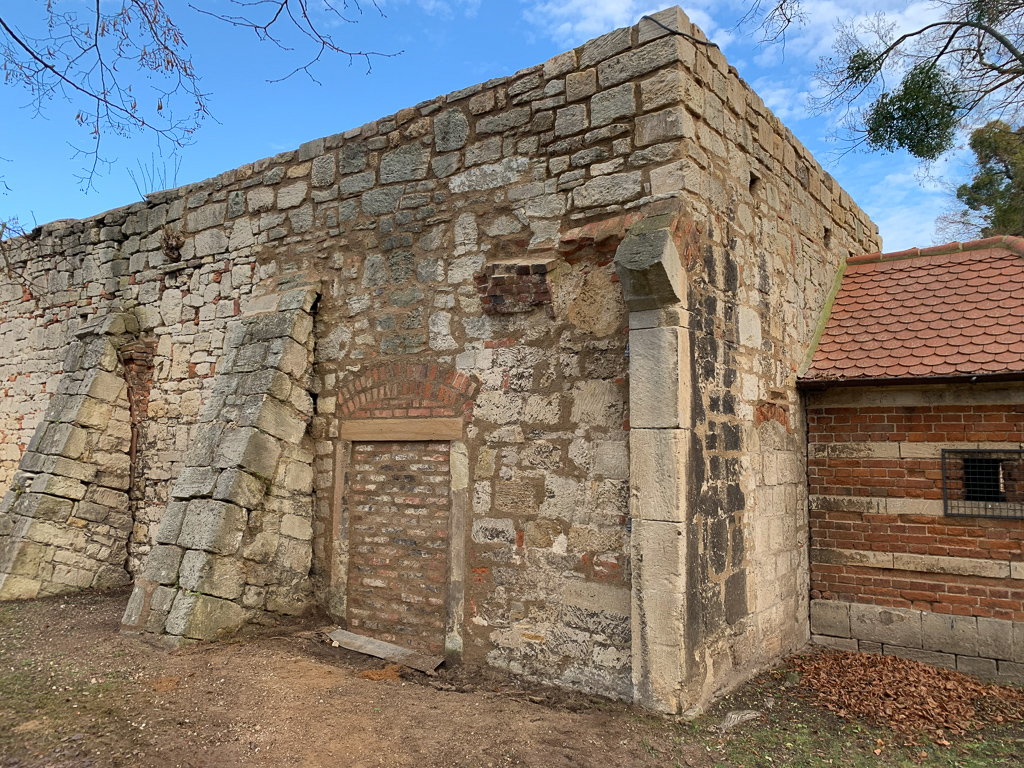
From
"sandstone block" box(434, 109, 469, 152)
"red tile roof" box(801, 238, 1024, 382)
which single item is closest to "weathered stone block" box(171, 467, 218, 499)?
"sandstone block" box(434, 109, 469, 152)

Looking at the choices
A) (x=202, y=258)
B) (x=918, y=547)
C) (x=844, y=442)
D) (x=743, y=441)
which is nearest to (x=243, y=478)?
(x=202, y=258)

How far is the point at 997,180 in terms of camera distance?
532 inches

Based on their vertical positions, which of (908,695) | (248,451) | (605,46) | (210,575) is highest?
(605,46)

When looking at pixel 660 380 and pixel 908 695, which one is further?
pixel 908 695

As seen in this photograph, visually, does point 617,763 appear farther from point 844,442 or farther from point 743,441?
point 844,442

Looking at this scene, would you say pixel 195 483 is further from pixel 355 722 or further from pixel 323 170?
pixel 323 170

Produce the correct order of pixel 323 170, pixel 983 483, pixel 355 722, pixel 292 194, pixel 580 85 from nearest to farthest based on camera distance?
1. pixel 355 722
2. pixel 580 85
3. pixel 983 483
4. pixel 323 170
5. pixel 292 194

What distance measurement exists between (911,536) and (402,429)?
13.0 feet

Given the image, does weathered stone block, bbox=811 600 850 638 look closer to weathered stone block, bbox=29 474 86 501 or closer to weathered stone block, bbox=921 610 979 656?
weathered stone block, bbox=921 610 979 656

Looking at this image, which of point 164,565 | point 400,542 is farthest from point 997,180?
point 164,565

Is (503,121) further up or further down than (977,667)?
further up

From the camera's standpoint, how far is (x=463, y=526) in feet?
16.3

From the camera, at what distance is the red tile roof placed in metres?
5.20

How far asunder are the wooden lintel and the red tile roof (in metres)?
2.97
